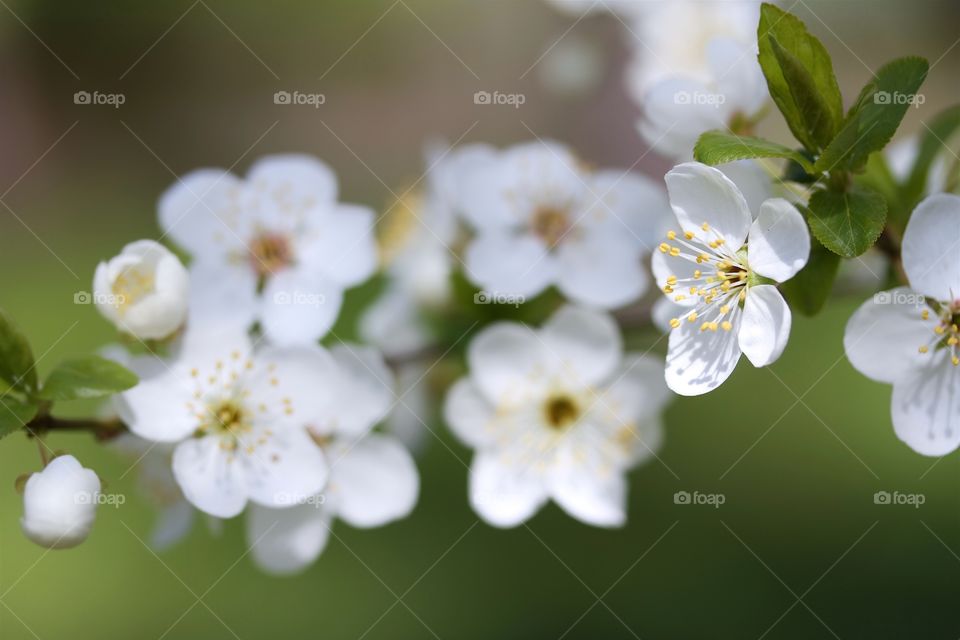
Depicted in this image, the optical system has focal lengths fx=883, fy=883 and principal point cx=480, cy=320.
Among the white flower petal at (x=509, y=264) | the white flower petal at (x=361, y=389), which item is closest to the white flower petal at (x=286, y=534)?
the white flower petal at (x=361, y=389)

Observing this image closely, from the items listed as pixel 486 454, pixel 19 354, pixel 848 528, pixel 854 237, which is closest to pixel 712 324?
pixel 854 237

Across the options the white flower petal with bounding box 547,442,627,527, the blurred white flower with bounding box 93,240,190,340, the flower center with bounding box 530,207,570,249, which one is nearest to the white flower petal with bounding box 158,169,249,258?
the blurred white flower with bounding box 93,240,190,340

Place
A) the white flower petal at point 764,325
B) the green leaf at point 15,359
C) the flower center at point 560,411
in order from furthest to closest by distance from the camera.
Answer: the flower center at point 560,411, the green leaf at point 15,359, the white flower petal at point 764,325

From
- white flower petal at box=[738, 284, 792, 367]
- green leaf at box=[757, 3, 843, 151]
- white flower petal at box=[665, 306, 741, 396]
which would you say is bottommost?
white flower petal at box=[665, 306, 741, 396]

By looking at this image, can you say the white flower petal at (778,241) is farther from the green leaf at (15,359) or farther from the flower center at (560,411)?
the green leaf at (15,359)

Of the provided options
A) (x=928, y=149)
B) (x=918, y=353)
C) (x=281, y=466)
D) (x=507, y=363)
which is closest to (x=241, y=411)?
(x=281, y=466)

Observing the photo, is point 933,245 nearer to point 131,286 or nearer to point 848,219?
point 848,219

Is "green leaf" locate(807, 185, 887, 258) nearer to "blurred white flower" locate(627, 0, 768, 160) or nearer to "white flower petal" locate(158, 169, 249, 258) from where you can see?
"blurred white flower" locate(627, 0, 768, 160)
